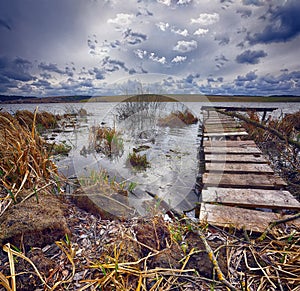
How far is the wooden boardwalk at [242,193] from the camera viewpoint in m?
1.63

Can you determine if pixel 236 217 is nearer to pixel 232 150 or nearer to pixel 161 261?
pixel 161 261

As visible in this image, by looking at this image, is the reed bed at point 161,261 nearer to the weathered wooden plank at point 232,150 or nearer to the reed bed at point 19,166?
the reed bed at point 19,166

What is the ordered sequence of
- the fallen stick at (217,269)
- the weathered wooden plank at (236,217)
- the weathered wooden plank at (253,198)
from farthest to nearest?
the weathered wooden plank at (253,198) → the weathered wooden plank at (236,217) → the fallen stick at (217,269)

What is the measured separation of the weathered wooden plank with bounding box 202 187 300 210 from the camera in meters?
1.85

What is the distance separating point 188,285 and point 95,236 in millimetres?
775

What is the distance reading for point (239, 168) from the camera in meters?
2.94

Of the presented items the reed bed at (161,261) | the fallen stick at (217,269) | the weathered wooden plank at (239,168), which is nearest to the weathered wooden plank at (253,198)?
the reed bed at (161,261)

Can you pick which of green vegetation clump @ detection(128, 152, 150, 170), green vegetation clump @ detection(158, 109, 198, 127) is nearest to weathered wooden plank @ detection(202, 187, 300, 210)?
green vegetation clump @ detection(128, 152, 150, 170)

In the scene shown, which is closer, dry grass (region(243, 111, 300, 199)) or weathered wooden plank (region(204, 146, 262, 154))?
dry grass (region(243, 111, 300, 199))

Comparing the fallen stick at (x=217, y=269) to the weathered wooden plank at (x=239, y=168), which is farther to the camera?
the weathered wooden plank at (x=239, y=168)

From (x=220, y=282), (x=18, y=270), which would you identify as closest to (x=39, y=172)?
(x=18, y=270)

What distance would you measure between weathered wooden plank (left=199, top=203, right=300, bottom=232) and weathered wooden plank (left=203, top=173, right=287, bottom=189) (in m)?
0.69

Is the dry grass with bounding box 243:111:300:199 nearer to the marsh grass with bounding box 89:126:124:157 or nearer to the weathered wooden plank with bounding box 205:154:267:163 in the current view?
the weathered wooden plank with bounding box 205:154:267:163

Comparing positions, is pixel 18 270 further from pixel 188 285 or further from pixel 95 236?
pixel 188 285
